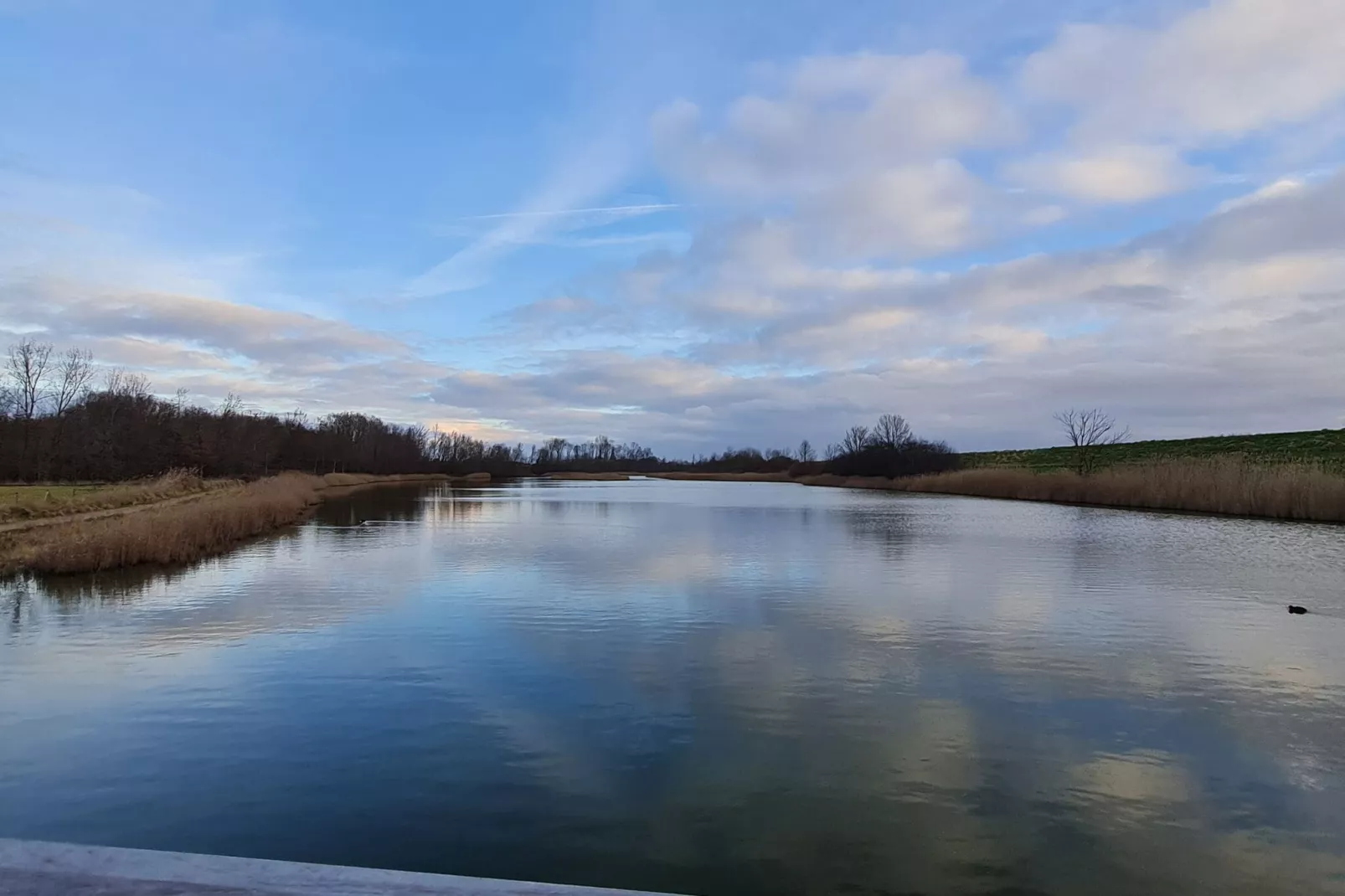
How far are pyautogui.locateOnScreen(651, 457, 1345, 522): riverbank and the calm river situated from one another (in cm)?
1205

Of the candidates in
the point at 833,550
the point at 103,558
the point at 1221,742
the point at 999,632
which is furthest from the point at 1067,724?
the point at 103,558

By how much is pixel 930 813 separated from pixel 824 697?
205 centimetres

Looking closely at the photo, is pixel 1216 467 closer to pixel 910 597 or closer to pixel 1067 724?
pixel 910 597

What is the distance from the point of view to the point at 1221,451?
3944cm

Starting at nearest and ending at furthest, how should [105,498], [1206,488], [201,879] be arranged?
1. [201,879]
2. [105,498]
3. [1206,488]

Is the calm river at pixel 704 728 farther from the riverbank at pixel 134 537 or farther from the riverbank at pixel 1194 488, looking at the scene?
the riverbank at pixel 1194 488

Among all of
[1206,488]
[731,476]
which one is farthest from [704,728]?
[731,476]

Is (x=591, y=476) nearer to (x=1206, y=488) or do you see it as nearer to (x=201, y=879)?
(x=1206, y=488)

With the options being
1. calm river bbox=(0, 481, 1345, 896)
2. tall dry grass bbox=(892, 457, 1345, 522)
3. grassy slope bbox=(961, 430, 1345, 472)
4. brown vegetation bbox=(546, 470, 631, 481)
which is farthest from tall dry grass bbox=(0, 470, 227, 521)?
brown vegetation bbox=(546, 470, 631, 481)

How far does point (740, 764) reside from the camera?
5164 mm

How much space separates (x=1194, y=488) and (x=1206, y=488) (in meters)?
0.50

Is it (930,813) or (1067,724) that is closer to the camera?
(930,813)

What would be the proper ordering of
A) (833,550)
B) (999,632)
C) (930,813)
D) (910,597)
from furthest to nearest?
(833,550), (910,597), (999,632), (930,813)

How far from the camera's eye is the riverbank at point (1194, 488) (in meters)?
22.1
